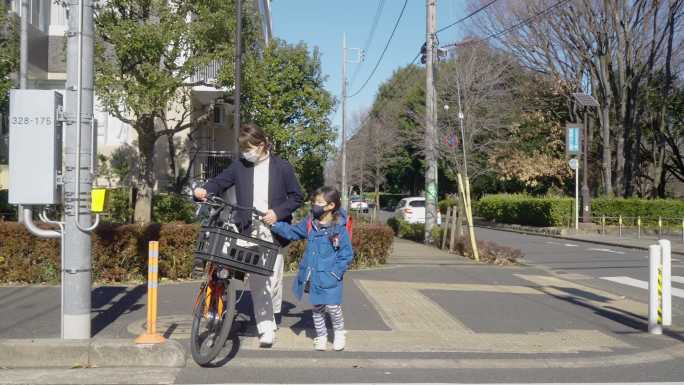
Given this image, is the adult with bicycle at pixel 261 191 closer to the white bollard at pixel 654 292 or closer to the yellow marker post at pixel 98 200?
the yellow marker post at pixel 98 200

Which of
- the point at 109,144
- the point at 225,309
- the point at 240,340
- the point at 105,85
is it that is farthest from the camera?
the point at 109,144

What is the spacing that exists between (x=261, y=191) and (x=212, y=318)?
122 cm

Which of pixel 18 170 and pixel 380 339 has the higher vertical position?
pixel 18 170

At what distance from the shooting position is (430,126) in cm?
2111

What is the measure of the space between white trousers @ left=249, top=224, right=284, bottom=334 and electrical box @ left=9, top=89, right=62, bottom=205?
5.91 feet

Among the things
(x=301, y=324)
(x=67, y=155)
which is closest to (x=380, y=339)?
(x=301, y=324)

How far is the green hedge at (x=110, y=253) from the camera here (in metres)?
9.70

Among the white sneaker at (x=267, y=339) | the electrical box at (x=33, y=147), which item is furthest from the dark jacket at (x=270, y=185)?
the electrical box at (x=33, y=147)

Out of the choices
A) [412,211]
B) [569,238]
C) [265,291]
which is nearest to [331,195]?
[265,291]

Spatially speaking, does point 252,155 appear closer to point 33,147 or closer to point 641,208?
point 33,147

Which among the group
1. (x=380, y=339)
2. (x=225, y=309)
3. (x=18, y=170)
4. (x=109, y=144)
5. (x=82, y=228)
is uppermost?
(x=109, y=144)

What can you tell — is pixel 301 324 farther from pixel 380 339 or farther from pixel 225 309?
pixel 225 309

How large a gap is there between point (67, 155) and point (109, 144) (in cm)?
1301

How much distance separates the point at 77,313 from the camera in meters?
6.05
